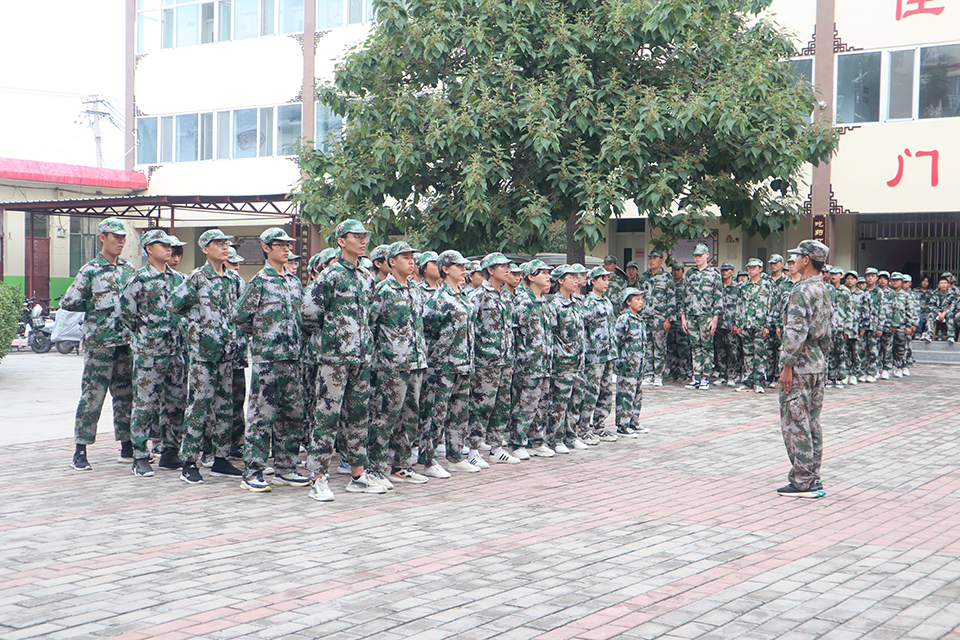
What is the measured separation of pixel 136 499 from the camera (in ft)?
22.9

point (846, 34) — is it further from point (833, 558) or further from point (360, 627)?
point (360, 627)

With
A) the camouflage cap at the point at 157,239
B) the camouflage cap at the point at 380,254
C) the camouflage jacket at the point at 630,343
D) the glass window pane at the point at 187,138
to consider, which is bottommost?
the camouflage jacket at the point at 630,343

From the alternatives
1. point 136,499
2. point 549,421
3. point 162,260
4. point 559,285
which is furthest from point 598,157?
point 136,499

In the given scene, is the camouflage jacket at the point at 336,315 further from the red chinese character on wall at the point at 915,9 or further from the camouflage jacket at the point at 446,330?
the red chinese character on wall at the point at 915,9

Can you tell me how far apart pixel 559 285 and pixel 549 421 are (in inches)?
54.5

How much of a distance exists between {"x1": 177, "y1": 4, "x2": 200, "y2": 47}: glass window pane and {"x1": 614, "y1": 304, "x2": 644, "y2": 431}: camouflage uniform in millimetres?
22714

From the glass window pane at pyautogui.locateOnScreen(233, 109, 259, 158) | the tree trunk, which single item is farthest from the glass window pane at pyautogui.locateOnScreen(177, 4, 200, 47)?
the tree trunk

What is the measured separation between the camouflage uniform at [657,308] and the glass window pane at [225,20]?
18.0 meters

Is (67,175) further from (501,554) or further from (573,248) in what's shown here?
(501,554)

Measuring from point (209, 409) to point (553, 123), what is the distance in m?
7.58

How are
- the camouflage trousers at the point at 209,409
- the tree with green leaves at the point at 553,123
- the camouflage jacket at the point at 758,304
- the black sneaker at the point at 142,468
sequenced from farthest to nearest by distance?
1. the camouflage jacket at the point at 758,304
2. the tree with green leaves at the point at 553,123
3. the black sneaker at the point at 142,468
4. the camouflage trousers at the point at 209,409

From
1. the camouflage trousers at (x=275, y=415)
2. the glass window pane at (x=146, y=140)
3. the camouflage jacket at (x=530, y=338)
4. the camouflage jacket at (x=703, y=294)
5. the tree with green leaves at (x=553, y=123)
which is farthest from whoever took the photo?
the glass window pane at (x=146, y=140)

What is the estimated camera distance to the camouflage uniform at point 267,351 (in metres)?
7.35

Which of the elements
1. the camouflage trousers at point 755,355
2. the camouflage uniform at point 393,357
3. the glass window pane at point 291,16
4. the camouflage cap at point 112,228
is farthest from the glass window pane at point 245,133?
the camouflage uniform at point 393,357
